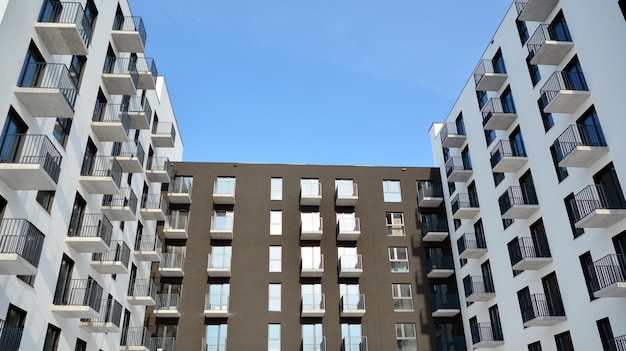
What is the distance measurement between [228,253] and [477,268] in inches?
627

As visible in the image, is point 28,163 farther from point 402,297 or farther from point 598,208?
point 402,297

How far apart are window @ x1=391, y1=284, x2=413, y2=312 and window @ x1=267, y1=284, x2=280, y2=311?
24.8ft

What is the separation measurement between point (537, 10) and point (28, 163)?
869 inches

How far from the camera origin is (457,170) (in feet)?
108

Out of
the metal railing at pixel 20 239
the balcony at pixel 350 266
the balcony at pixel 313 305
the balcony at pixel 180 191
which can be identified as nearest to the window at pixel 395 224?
the balcony at pixel 350 266

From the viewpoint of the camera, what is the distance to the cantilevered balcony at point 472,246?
97.8 ft

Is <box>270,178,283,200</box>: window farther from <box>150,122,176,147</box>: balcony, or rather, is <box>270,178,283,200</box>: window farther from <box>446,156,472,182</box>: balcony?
<box>446,156,472,182</box>: balcony

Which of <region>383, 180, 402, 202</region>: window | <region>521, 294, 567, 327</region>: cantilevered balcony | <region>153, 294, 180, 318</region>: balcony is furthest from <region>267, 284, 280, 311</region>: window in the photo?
<region>521, 294, 567, 327</region>: cantilevered balcony

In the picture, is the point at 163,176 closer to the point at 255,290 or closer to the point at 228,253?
the point at 228,253

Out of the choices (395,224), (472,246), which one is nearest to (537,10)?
(472,246)

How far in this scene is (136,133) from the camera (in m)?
29.5

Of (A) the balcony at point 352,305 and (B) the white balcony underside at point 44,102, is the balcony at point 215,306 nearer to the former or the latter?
(A) the balcony at point 352,305

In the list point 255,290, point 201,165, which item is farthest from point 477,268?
point 201,165

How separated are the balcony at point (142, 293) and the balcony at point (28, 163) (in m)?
12.4
